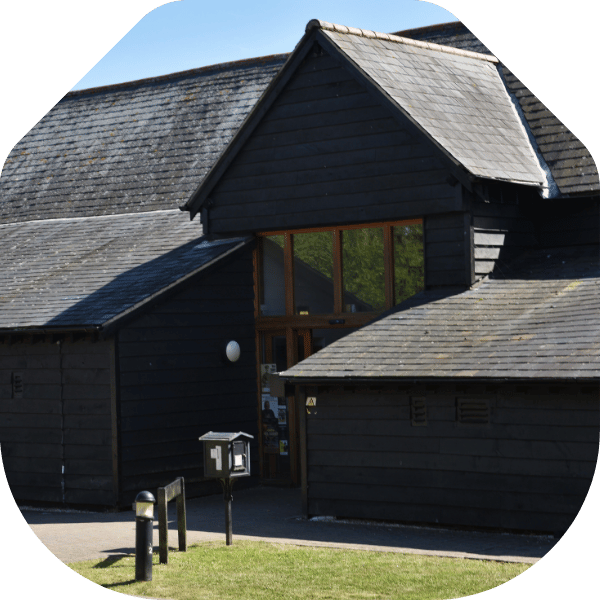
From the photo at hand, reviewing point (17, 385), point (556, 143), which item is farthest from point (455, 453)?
point (17, 385)

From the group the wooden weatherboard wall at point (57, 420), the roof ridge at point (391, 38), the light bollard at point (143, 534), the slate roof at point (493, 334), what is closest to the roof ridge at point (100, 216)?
the wooden weatherboard wall at point (57, 420)

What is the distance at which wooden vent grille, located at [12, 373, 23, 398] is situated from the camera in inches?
635

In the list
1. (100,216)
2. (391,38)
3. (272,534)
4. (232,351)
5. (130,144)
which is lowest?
(272,534)

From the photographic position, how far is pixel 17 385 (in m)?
16.2

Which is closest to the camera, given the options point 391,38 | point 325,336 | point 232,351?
point 325,336

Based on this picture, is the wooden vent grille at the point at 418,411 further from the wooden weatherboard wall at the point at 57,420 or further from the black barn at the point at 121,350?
the wooden weatherboard wall at the point at 57,420

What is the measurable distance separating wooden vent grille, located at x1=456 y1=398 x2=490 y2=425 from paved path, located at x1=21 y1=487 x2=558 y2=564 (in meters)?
1.37

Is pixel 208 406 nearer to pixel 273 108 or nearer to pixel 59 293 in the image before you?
pixel 59 293

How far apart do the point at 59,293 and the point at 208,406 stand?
117 inches

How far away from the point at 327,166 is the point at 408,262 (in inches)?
78.6

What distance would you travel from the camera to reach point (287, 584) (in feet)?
32.5

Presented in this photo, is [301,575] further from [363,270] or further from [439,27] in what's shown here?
[439,27]

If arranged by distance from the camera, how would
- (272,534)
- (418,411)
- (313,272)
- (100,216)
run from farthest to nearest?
(100,216), (313,272), (418,411), (272,534)

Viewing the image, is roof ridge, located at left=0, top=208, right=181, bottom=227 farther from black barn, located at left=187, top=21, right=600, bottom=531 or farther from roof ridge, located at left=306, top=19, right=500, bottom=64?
roof ridge, located at left=306, top=19, right=500, bottom=64
